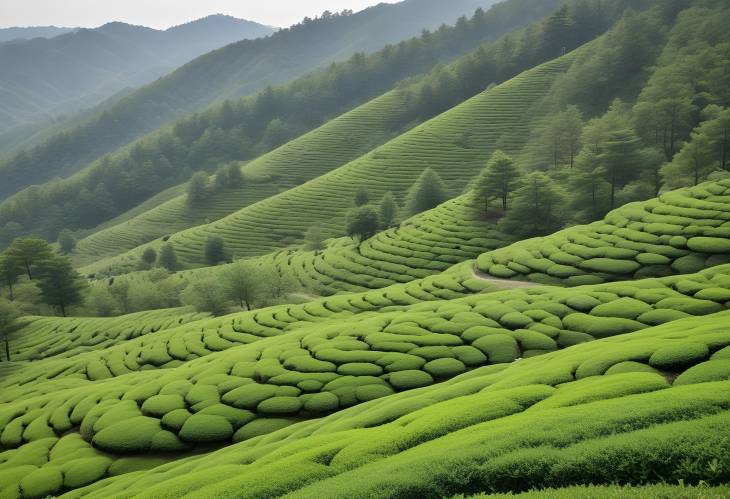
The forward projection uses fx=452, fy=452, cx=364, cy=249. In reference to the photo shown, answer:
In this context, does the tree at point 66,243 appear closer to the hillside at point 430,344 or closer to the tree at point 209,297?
the hillside at point 430,344

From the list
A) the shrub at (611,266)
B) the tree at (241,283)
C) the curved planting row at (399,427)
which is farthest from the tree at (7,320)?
the shrub at (611,266)

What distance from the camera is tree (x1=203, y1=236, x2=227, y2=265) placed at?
108625 mm

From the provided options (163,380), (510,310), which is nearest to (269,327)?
(163,380)

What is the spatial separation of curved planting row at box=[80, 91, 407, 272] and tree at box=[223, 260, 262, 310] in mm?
88603

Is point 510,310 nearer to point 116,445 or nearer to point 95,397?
point 116,445

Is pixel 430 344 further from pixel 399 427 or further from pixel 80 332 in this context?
pixel 80 332

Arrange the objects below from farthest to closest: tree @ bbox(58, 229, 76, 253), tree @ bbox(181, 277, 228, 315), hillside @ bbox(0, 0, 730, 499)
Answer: tree @ bbox(58, 229, 76, 253) < tree @ bbox(181, 277, 228, 315) < hillside @ bbox(0, 0, 730, 499)

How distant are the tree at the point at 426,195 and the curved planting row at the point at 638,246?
154ft

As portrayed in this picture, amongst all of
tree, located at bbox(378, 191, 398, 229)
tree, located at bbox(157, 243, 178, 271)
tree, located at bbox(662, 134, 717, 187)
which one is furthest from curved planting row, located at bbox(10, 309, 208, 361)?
tree, located at bbox(662, 134, 717, 187)

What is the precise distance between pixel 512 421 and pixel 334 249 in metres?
74.4

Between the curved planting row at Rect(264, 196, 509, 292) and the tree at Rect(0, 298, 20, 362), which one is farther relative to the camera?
the curved planting row at Rect(264, 196, 509, 292)

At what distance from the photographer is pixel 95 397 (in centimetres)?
2972

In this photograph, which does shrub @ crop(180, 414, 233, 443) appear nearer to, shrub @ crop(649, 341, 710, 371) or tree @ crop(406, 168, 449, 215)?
shrub @ crop(649, 341, 710, 371)

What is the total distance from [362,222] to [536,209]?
3004 cm
